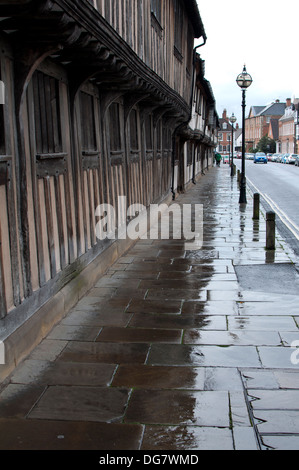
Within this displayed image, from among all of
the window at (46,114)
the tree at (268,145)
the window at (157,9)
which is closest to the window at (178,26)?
the window at (157,9)

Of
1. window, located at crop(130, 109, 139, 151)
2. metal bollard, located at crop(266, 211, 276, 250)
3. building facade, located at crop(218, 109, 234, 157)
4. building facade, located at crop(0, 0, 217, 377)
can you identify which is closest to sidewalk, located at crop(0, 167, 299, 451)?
building facade, located at crop(0, 0, 217, 377)

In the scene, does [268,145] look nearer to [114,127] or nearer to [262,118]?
[262,118]

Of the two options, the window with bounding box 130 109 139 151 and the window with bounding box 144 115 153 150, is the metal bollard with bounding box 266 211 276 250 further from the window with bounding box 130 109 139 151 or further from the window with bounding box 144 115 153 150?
the window with bounding box 144 115 153 150

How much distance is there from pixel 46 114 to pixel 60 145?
560 mm

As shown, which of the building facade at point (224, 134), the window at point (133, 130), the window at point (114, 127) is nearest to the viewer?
the window at point (114, 127)

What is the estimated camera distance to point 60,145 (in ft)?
20.4

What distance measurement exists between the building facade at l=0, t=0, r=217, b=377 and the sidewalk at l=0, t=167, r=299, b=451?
393 millimetres

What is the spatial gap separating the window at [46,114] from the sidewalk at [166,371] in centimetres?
205

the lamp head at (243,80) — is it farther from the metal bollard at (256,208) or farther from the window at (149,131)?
the window at (149,131)

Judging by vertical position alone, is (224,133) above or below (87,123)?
above

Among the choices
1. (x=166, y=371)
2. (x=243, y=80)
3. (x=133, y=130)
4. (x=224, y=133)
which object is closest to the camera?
(x=166, y=371)

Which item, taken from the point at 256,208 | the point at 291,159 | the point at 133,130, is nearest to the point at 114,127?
the point at 133,130

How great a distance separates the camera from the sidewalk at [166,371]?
3.62 meters
